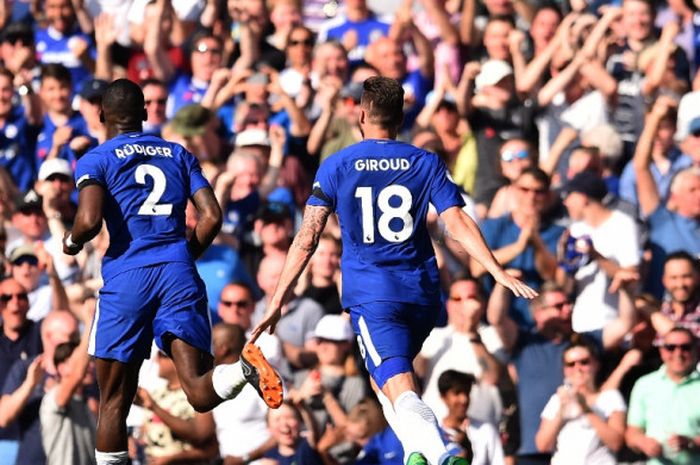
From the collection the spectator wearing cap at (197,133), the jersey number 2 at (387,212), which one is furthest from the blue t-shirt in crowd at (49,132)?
the jersey number 2 at (387,212)

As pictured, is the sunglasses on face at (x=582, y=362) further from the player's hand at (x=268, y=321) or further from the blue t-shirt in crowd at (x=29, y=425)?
the blue t-shirt in crowd at (x=29, y=425)

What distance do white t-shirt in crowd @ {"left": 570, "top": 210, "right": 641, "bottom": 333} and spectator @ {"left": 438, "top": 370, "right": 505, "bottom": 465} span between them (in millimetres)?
1307

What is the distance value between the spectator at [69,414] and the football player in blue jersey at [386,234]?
11.5 ft

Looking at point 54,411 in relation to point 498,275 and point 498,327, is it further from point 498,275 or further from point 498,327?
point 498,275

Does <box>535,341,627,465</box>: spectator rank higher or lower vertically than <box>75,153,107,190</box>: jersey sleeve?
lower

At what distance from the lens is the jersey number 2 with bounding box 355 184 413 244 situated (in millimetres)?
11219

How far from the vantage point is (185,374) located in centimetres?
1128

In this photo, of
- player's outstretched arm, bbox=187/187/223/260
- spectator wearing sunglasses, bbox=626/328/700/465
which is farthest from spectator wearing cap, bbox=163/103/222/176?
player's outstretched arm, bbox=187/187/223/260

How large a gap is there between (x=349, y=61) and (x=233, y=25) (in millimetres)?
1523

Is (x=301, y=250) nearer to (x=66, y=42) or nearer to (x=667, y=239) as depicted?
(x=667, y=239)

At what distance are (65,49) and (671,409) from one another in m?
7.30

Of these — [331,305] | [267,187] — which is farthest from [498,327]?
[267,187]

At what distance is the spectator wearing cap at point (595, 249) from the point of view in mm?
14922

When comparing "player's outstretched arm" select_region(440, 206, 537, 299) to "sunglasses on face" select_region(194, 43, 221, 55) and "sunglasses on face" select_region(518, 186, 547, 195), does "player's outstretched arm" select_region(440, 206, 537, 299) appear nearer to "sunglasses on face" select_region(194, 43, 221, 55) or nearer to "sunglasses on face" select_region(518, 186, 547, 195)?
"sunglasses on face" select_region(518, 186, 547, 195)
